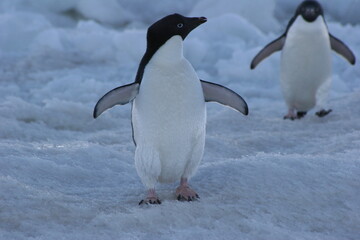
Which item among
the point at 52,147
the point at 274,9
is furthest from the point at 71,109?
the point at 274,9

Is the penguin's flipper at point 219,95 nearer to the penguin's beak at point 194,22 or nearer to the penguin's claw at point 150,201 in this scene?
the penguin's beak at point 194,22

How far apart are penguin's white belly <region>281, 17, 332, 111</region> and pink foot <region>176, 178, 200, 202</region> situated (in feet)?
8.64

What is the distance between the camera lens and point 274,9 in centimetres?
1212

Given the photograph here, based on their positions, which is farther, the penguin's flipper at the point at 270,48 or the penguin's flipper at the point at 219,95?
the penguin's flipper at the point at 270,48

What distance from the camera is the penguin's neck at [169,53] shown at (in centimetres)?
249

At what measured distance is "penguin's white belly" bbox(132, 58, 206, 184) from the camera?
2.47 m

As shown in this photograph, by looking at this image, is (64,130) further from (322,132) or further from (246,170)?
(246,170)

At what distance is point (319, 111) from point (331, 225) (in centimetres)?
280

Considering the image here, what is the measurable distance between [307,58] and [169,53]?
8.65 ft

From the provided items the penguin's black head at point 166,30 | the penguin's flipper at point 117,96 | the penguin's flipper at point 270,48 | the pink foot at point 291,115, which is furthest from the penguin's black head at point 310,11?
the penguin's flipper at point 117,96

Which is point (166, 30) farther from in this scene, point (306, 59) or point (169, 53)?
point (306, 59)

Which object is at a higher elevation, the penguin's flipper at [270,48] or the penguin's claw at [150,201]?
the penguin's flipper at [270,48]

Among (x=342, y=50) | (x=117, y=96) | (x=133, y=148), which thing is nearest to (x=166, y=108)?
(x=117, y=96)

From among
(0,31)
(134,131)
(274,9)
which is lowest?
(134,131)
